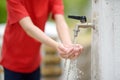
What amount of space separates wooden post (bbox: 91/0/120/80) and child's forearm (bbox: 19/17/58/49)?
0.70 feet

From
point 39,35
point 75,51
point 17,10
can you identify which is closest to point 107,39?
point 75,51

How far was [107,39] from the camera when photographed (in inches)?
77.0

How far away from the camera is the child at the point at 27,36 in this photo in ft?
7.20

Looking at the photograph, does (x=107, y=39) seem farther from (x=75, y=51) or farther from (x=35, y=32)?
(x=35, y=32)

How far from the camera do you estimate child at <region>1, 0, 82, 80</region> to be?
2.20 metres

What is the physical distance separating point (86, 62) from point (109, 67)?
0.98ft

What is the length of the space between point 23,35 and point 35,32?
307 mm

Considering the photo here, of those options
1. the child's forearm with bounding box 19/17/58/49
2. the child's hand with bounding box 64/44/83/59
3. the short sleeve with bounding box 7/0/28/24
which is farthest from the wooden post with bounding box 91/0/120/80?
the short sleeve with bounding box 7/0/28/24

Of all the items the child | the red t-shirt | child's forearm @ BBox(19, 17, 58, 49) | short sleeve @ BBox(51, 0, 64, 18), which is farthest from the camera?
short sleeve @ BBox(51, 0, 64, 18)

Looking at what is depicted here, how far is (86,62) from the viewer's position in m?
2.26

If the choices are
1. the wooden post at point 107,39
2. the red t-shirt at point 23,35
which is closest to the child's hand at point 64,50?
the wooden post at point 107,39

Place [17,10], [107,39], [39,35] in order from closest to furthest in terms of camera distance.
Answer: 1. [107,39]
2. [39,35]
3. [17,10]

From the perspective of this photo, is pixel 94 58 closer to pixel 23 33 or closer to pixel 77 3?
pixel 23 33

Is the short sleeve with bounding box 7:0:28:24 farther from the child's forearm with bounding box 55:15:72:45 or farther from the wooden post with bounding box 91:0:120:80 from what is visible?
the wooden post with bounding box 91:0:120:80
